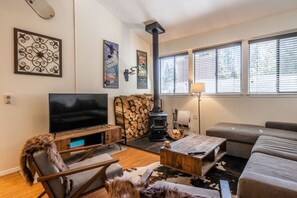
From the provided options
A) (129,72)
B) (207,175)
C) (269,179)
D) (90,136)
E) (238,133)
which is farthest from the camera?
(129,72)

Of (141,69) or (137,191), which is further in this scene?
(141,69)

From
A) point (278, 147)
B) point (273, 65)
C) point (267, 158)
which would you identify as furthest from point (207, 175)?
point (273, 65)

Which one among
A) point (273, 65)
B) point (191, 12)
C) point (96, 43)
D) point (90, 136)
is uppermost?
point (191, 12)

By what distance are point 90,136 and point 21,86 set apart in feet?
4.68

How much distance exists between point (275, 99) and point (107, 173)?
11.7 ft

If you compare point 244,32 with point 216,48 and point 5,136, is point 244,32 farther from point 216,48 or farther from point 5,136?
point 5,136

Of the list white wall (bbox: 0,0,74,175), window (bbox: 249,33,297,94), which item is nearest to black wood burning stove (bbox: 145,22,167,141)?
white wall (bbox: 0,0,74,175)

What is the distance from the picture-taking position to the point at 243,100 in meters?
3.88

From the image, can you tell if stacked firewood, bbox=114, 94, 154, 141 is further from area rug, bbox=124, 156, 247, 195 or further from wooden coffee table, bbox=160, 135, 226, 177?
wooden coffee table, bbox=160, 135, 226, 177

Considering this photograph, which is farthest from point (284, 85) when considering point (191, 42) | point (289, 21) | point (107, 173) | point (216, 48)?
point (107, 173)

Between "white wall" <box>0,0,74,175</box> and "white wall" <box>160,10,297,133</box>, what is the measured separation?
3.07m

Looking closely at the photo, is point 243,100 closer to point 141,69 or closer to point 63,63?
point 141,69

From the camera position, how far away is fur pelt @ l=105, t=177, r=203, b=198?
32.5 inches

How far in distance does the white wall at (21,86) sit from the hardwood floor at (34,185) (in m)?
0.33
